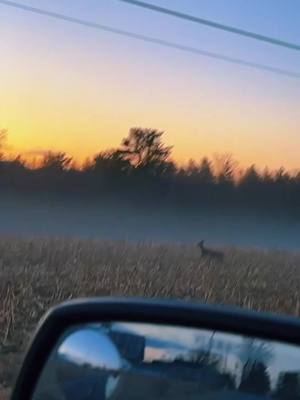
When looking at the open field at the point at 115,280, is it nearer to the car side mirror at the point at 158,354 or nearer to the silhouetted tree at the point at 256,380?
the car side mirror at the point at 158,354

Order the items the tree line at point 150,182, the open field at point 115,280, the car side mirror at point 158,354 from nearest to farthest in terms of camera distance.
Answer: the car side mirror at point 158,354
the open field at point 115,280
the tree line at point 150,182

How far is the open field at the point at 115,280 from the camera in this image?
526 inches

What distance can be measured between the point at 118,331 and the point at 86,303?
5.7 inches

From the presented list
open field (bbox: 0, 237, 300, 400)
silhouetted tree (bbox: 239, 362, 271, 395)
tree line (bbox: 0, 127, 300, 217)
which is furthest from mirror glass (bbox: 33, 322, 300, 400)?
tree line (bbox: 0, 127, 300, 217)

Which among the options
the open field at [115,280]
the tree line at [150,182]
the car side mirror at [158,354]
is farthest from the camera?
the tree line at [150,182]

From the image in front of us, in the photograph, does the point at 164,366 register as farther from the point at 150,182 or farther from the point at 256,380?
the point at 150,182

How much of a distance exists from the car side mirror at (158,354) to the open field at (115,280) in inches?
229

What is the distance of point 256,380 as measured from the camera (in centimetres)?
317

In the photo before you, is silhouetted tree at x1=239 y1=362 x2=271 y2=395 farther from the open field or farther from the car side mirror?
the open field

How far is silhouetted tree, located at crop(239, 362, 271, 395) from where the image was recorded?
3.14 m

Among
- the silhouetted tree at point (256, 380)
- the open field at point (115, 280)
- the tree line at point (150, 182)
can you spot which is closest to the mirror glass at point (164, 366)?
the silhouetted tree at point (256, 380)

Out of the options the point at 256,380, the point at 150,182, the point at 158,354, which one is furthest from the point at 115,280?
the point at 150,182

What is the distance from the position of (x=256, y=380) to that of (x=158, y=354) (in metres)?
0.35

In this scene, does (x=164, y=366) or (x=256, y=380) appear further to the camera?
(x=164, y=366)
